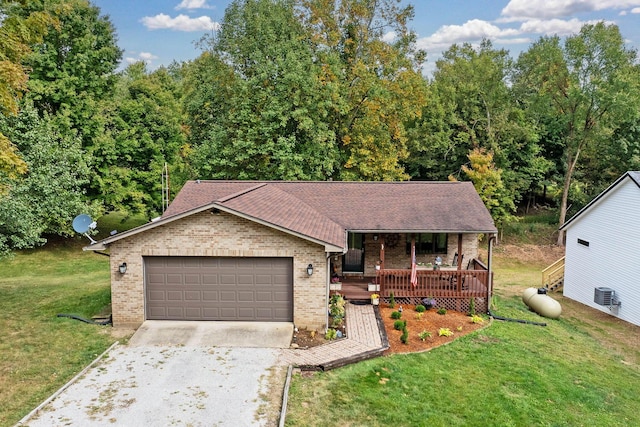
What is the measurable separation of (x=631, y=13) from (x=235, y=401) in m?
38.6

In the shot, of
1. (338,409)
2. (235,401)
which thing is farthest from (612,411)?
(235,401)

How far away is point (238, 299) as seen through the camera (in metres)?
13.9

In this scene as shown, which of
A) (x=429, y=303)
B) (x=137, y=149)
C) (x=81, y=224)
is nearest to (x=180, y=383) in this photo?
(x=81, y=224)

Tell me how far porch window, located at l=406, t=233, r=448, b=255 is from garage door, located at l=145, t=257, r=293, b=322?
22.9 ft

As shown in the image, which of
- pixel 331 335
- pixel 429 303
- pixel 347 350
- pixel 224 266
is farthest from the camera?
pixel 429 303

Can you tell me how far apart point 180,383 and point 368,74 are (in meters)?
22.3

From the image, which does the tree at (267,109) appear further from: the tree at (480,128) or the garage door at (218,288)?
the garage door at (218,288)

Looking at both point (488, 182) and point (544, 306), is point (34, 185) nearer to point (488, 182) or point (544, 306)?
point (544, 306)

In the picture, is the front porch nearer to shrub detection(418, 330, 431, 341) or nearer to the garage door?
shrub detection(418, 330, 431, 341)

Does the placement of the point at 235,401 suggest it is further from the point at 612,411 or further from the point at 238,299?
the point at 612,411

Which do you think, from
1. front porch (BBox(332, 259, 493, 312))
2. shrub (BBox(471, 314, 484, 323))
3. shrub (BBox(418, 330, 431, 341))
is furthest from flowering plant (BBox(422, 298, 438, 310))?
shrub (BBox(418, 330, 431, 341))

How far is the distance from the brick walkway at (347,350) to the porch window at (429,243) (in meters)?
5.44

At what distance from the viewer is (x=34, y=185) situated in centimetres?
1888

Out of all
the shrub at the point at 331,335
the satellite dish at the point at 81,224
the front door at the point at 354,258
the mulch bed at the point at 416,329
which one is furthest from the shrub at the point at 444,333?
the satellite dish at the point at 81,224
